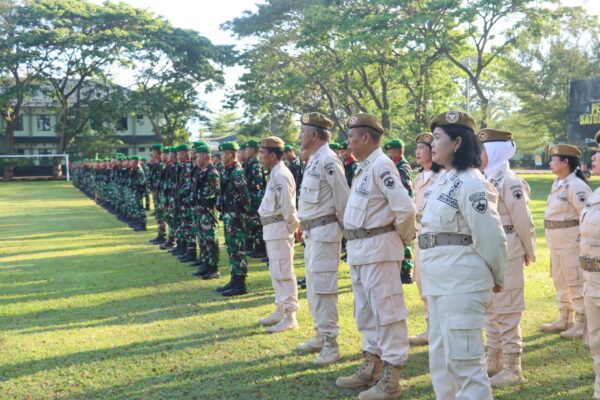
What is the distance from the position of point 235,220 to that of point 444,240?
4.56 m

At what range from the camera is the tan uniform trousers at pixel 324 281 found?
4.75m

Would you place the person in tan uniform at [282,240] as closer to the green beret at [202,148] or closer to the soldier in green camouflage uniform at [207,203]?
the soldier in green camouflage uniform at [207,203]

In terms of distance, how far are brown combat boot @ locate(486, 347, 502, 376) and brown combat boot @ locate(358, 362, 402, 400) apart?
92 centimetres

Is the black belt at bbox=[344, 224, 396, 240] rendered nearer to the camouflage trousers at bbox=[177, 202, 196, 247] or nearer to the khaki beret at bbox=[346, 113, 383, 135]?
the khaki beret at bbox=[346, 113, 383, 135]

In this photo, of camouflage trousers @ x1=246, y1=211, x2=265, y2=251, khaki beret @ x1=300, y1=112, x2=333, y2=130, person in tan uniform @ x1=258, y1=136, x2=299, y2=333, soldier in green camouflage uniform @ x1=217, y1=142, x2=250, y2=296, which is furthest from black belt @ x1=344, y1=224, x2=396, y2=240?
camouflage trousers @ x1=246, y1=211, x2=265, y2=251

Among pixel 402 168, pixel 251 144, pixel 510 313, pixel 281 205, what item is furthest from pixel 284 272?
pixel 251 144

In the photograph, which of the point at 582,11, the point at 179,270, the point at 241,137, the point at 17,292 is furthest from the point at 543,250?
the point at 241,137

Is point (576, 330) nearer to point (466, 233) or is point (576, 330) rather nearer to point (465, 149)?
point (466, 233)

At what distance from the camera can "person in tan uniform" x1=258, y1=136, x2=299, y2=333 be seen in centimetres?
582

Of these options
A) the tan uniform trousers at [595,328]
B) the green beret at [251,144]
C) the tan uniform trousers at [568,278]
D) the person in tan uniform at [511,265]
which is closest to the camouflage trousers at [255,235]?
the green beret at [251,144]

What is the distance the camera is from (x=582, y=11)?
2580cm

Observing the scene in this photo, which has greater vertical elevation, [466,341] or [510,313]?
[466,341]

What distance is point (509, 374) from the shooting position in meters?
4.28

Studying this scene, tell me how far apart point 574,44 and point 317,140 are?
1732 inches
